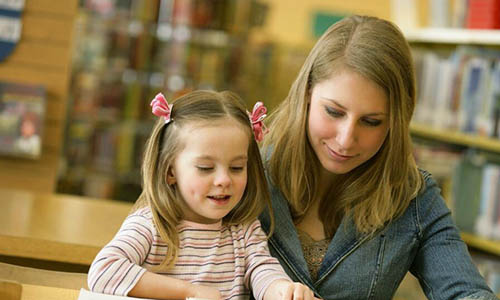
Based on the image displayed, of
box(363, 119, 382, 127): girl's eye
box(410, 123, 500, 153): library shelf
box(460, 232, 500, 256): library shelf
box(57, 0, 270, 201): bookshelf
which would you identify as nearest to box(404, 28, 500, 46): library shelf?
box(410, 123, 500, 153): library shelf

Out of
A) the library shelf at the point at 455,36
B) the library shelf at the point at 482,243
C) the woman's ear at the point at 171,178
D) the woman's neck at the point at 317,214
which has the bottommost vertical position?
the library shelf at the point at 482,243

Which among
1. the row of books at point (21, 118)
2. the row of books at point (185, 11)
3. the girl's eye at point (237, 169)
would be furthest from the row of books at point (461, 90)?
the girl's eye at point (237, 169)

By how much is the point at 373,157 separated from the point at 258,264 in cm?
44

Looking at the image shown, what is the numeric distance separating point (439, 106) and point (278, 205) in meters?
2.97

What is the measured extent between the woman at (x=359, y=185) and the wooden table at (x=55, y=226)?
556mm

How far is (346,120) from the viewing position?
1784mm

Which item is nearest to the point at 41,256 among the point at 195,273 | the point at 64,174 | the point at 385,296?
the point at 195,273

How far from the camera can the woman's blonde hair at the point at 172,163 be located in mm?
1617

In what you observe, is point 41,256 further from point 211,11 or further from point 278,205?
point 211,11

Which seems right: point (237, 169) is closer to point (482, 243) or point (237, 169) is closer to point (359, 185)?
point (359, 185)

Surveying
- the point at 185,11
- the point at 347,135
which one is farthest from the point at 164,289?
the point at 185,11

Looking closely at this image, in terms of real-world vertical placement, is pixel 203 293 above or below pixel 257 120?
below

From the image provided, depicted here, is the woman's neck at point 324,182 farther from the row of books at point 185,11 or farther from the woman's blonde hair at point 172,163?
the row of books at point 185,11

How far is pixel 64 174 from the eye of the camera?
570 cm
